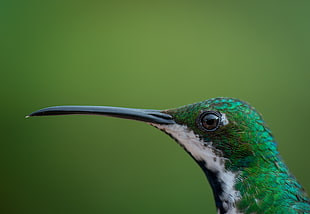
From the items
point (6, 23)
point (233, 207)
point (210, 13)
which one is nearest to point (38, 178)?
point (6, 23)

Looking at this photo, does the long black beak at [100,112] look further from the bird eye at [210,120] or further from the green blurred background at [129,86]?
the green blurred background at [129,86]

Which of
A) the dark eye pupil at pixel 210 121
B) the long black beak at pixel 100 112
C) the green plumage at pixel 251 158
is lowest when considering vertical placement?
the green plumage at pixel 251 158

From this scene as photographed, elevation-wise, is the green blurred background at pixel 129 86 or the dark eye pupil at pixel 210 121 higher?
the green blurred background at pixel 129 86

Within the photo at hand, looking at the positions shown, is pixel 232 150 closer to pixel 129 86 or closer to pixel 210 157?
pixel 210 157

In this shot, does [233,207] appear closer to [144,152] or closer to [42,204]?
[144,152]

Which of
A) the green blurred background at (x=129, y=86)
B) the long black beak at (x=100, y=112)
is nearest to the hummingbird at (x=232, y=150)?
the long black beak at (x=100, y=112)

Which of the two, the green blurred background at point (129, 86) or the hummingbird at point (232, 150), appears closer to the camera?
the hummingbird at point (232, 150)

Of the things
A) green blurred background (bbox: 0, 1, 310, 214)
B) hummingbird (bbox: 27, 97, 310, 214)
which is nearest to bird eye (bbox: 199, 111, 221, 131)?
hummingbird (bbox: 27, 97, 310, 214)

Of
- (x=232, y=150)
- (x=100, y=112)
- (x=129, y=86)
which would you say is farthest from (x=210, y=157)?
(x=129, y=86)
